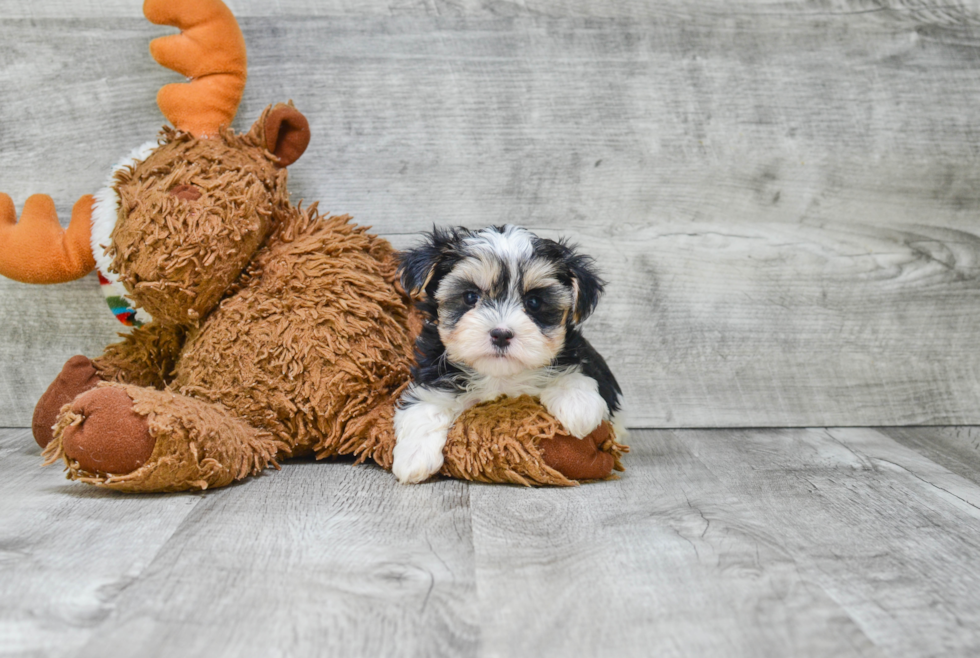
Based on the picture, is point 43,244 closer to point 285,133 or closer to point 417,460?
point 285,133

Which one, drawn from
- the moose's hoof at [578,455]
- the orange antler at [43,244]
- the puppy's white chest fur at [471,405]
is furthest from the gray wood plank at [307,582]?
the orange antler at [43,244]

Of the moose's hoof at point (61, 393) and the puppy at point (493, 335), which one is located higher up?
the puppy at point (493, 335)

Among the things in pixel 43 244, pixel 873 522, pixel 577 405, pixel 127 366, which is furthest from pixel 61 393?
pixel 873 522

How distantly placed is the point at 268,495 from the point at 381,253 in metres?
0.80

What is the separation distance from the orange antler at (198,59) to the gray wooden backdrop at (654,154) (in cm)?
34

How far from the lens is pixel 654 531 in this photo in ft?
5.65

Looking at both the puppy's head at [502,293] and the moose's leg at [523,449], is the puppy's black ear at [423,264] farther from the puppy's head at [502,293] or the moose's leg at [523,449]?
the moose's leg at [523,449]

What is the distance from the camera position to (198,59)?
7.44ft

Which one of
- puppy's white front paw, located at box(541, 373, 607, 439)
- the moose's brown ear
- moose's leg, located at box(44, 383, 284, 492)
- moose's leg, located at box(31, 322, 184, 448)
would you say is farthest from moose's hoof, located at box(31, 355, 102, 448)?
puppy's white front paw, located at box(541, 373, 607, 439)

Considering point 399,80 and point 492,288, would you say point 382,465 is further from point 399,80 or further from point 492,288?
point 399,80

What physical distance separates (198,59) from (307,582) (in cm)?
151

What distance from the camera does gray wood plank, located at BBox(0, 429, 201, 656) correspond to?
1261 mm

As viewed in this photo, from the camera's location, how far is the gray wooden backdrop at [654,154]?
103 inches

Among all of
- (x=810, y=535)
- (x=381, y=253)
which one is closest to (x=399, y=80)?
(x=381, y=253)
